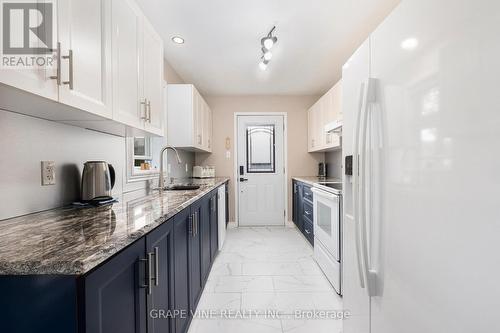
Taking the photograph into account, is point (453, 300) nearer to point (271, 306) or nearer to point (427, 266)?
point (427, 266)

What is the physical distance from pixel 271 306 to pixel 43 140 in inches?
75.8

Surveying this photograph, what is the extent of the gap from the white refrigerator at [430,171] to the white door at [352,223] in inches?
0.7

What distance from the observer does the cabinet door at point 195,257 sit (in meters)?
1.66

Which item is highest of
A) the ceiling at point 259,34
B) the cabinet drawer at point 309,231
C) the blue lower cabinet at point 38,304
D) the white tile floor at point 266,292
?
the ceiling at point 259,34

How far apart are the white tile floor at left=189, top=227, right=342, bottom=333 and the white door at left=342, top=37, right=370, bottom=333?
542 millimetres

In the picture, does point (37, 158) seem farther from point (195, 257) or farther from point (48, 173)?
point (195, 257)

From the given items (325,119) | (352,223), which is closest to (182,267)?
(352,223)

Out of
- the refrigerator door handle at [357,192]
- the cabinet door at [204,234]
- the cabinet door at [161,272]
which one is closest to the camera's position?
the cabinet door at [161,272]

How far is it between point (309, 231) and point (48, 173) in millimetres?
2931

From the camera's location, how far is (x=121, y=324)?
0.77 m

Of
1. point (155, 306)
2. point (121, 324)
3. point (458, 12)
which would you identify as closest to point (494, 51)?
point (458, 12)

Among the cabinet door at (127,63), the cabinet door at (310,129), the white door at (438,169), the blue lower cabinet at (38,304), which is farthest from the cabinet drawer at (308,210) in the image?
the blue lower cabinet at (38,304)

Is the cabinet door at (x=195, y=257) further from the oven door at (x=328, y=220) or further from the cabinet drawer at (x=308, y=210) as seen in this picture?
the cabinet drawer at (x=308, y=210)

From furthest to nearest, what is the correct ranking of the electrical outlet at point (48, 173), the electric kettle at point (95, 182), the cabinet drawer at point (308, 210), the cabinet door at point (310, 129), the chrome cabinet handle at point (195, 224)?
the cabinet door at point (310, 129), the cabinet drawer at point (308, 210), the chrome cabinet handle at point (195, 224), the electric kettle at point (95, 182), the electrical outlet at point (48, 173)
